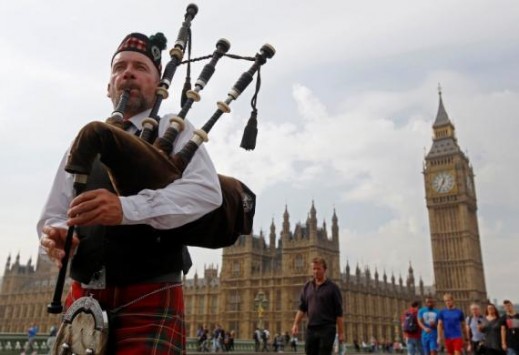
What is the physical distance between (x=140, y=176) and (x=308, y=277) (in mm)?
44836

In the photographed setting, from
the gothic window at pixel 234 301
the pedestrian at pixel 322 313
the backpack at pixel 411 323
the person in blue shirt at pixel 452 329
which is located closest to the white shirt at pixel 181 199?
the pedestrian at pixel 322 313

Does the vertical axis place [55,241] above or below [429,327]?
above

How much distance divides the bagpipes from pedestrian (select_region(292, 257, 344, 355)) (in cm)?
505

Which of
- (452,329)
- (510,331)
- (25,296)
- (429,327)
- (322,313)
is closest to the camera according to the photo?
(322,313)

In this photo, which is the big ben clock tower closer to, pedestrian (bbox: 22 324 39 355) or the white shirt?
pedestrian (bbox: 22 324 39 355)

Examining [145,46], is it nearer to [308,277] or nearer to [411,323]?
[411,323]

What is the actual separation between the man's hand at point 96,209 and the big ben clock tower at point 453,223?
69685mm

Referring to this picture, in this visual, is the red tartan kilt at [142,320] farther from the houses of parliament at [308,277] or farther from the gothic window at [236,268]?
the gothic window at [236,268]

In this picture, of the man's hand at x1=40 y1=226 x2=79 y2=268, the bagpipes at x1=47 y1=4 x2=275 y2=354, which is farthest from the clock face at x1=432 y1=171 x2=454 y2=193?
the man's hand at x1=40 y1=226 x2=79 y2=268

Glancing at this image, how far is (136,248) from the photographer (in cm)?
193

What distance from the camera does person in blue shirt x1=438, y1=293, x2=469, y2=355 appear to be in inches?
394

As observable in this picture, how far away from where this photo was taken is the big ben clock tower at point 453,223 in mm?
65256

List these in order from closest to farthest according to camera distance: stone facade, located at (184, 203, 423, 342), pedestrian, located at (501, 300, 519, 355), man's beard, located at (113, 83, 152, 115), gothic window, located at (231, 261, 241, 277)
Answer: man's beard, located at (113, 83, 152, 115)
pedestrian, located at (501, 300, 519, 355)
stone facade, located at (184, 203, 423, 342)
gothic window, located at (231, 261, 241, 277)

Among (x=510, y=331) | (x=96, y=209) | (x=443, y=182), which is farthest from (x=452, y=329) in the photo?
(x=443, y=182)
